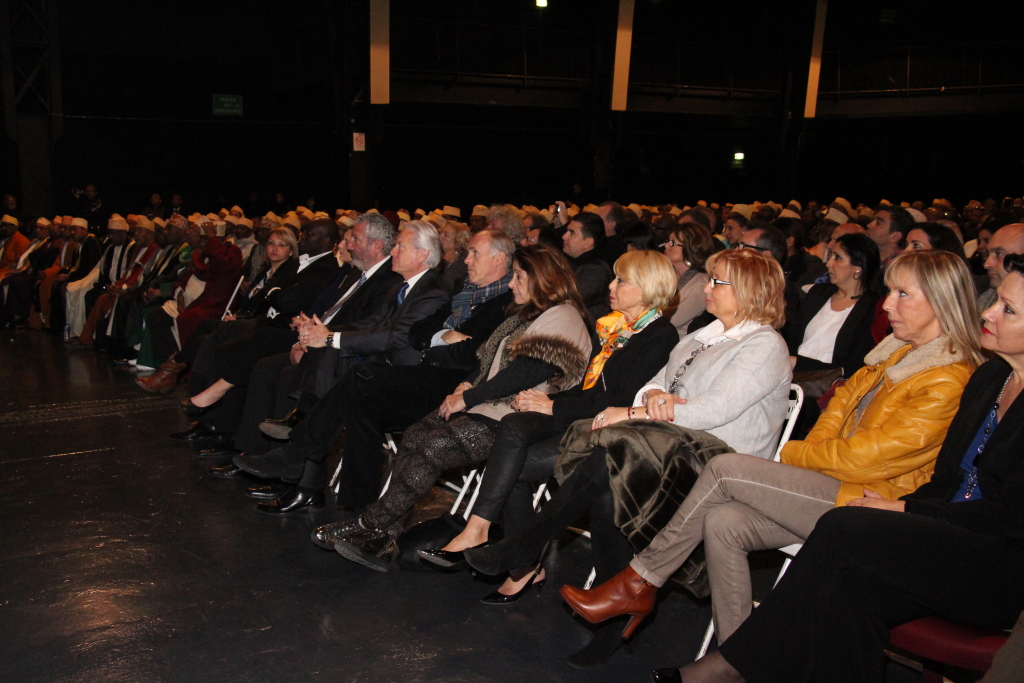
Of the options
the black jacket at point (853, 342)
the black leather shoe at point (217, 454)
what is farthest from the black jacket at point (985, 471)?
the black leather shoe at point (217, 454)

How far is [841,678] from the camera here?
7.09 feet

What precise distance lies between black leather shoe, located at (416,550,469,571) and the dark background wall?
11.9 metres

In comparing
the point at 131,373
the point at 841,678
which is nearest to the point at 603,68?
the point at 131,373

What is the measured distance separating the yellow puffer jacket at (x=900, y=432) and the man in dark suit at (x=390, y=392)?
72.6 inches

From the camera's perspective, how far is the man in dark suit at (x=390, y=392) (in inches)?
158

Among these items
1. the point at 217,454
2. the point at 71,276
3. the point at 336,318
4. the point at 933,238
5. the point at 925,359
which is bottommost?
the point at 217,454

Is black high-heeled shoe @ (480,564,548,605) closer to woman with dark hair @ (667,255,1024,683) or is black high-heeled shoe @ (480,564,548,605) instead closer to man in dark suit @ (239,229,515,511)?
man in dark suit @ (239,229,515,511)

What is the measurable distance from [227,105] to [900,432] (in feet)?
54.6

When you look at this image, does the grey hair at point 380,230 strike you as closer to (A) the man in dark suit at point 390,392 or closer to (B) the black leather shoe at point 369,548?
(A) the man in dark suit at point 390,392

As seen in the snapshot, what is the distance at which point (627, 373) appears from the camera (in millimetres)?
3393

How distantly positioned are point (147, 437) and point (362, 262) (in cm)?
185

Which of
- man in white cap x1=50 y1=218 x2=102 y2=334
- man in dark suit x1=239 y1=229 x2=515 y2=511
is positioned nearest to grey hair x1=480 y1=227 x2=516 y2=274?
man in dark suit x1=239 y1=229 x2=515 y2=511

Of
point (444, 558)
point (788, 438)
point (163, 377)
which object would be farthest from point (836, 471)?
point (163, 377)

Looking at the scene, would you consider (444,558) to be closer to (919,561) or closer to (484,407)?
(484,407)
